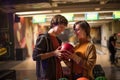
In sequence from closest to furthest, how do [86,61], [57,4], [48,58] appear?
[86,61] < [48,58] < [57,4]

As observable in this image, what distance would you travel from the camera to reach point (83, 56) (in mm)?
1984

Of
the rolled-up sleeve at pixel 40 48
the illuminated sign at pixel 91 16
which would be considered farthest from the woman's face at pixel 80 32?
the illuminated sign at pixel 91 16

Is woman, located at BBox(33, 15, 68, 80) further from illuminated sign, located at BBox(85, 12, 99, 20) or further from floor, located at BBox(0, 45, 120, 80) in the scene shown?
illuminated sign, located at BBox(85, 12, 99, 20)

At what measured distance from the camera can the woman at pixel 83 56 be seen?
189 cm

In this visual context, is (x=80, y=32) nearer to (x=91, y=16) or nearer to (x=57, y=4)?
(x=57, y=4)

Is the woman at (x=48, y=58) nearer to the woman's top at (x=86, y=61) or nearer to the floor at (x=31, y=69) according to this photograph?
the woman's top at (x=86, y=61)

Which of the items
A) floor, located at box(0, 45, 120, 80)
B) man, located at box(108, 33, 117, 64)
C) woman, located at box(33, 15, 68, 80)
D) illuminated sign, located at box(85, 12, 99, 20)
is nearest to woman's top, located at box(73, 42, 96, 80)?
woman, located at box(33, 15, 68, 80)

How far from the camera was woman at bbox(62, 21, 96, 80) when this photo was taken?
1894 millimetres

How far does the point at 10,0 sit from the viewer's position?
1000cm

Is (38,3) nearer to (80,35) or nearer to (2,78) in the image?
(2,78)

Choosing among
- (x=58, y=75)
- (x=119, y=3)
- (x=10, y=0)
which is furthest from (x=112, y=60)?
(x=58, y=75)

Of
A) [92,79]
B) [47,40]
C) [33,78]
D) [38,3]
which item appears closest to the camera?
[92,79]

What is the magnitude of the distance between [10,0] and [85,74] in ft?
28.3

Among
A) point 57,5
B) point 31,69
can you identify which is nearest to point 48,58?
point 31,69
